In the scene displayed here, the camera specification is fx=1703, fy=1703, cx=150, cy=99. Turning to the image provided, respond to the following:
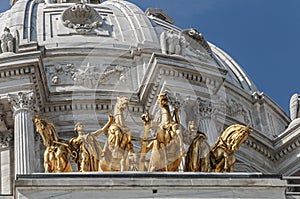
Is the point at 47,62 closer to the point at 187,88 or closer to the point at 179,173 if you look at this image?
the point at 187,88

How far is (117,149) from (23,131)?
59.4ft

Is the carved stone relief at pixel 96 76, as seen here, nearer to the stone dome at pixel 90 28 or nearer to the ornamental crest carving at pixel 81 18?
the stone dome at pixel 90 28

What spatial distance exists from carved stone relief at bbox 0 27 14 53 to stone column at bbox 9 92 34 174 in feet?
15.3

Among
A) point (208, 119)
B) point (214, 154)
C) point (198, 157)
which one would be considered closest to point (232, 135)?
point (214, 154)

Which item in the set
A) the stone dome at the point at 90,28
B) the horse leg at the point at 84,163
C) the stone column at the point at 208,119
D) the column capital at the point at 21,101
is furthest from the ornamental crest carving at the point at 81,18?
the horse leg at the point at 84,163

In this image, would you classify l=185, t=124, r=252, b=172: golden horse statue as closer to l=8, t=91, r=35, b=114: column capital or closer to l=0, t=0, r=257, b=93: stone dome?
l=8, t=91, r=35, b=114: column capital

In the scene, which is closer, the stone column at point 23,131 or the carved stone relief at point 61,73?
the stone column at point 23,131

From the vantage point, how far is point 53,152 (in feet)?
157

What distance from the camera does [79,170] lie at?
47625 mm

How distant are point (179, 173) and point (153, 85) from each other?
2467 cm

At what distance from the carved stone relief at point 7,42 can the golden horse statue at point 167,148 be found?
2387 centimetres

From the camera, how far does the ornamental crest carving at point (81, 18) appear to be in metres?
77.1

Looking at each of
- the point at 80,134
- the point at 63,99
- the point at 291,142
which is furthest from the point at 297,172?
the point at 80,134

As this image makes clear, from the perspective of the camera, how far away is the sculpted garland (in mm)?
47312
